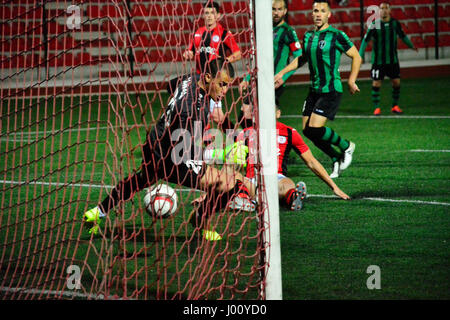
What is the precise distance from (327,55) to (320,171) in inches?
61.9

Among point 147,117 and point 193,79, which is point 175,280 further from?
point 147,117

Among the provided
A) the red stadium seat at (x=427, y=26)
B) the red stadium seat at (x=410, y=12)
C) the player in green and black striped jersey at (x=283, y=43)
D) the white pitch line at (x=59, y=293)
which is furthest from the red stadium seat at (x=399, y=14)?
the white pitch line at (x=59, y=293)

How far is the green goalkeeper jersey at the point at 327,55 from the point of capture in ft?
26.7

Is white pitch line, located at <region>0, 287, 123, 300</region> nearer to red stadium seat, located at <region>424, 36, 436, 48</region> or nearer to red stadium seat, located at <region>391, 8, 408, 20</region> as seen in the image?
red stadium seat, located at <region>424, 36, 436, 48</region>

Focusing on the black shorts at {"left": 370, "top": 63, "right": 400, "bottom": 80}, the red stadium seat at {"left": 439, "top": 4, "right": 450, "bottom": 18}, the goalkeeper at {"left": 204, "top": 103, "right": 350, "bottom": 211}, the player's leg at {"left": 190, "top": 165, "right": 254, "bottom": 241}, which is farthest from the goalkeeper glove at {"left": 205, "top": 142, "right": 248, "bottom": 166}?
the red stadium seat at {"left": 439, "top": 4, "right": 450, "bottom": 18}

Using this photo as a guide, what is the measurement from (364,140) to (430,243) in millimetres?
5070

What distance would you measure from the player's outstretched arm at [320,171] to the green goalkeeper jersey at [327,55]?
123cm

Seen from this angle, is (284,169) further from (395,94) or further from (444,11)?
(444,11)

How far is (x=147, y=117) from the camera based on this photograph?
1344 centimetres

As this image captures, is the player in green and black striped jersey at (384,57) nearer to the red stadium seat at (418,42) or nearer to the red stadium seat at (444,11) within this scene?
the red stadium seat at (418,42)

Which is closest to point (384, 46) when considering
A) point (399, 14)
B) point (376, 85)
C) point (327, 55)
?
point (376, 85)

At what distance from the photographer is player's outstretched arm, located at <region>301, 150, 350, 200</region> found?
23.3 feet

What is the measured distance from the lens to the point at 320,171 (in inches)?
279
